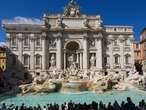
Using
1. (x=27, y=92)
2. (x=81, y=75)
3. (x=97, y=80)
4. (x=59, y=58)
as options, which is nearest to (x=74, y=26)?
(x=59, y=58)

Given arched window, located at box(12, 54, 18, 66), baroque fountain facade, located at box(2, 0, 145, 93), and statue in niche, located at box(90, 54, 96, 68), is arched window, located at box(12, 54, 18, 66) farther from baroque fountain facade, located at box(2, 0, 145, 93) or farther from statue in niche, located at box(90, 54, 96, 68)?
statue in niche, located at box(90, 54, 96, 68)

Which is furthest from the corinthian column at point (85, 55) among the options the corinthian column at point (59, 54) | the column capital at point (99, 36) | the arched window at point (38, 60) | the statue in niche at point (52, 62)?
the arched window at point (38, 60)

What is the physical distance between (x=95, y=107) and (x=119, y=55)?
45.0 metres

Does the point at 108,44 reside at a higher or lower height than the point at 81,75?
higher

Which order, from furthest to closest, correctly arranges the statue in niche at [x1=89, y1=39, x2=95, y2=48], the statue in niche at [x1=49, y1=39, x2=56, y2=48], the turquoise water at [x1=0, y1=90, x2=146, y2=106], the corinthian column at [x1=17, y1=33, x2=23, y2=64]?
the statue in niche at [x1=89, y1=39, x2=95, y2=48]
the statue in niche at [x1=49, y1=39, x2=56, y2=48]
the corinthian column at [x1=17, y1=33, x2=23, y2=64]
the turquoise water at [x1=0, y1=90, x2=146, y2=106]

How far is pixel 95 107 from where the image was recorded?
16.5 meters

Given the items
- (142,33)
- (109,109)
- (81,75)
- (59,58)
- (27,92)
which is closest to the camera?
(109,109)

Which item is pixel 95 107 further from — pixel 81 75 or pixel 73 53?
pixel 73 53

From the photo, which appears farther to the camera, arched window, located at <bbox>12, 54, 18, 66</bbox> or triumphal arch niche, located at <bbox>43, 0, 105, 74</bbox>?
triumphal arch niche, located at <bbox>43, 0, 105, 74</bbox>

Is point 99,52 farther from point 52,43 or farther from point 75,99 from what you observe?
point 75,99

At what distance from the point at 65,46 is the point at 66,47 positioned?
0.53 metres

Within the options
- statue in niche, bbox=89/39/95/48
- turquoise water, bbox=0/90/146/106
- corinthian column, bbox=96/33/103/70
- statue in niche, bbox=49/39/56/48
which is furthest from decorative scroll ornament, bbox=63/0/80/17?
turquoise water, bbox=0/90/146/106

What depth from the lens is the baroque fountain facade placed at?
191 feet

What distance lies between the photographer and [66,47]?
5972cm
